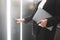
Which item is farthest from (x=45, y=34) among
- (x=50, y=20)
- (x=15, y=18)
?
(x=15, y=18)

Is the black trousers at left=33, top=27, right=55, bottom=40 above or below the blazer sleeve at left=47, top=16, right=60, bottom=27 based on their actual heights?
below

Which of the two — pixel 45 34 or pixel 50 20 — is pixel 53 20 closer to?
pixel 50 20

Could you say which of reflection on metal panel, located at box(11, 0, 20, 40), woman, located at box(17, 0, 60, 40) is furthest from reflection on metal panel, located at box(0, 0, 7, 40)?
woman, located at box(17, 0, 60, 40)

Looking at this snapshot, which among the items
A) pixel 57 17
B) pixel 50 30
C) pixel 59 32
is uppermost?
pixel 57 17

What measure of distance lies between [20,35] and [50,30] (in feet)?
0.83

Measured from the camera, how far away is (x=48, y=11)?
2.89 ft

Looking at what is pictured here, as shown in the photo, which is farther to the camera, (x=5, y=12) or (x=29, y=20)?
(x=29, y=20)

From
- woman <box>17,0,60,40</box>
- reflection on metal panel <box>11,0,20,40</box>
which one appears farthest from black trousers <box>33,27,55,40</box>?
reflection on metal panel <box>11,0,20,40</box>

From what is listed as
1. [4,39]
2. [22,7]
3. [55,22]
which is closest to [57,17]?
[55,22]

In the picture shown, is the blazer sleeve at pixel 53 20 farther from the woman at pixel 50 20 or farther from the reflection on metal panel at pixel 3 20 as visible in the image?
the reflection on metal panel at pixel 3 20

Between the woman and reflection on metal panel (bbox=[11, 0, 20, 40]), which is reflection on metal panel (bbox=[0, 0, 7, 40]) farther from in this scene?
the woman

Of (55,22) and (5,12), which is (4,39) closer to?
(5,12)

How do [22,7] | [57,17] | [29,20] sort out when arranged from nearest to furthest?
[57,17], [22,7], [29,20]

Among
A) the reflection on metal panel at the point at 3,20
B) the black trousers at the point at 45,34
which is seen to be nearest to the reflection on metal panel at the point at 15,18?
the reflection on metal panel at the point at 3,20
